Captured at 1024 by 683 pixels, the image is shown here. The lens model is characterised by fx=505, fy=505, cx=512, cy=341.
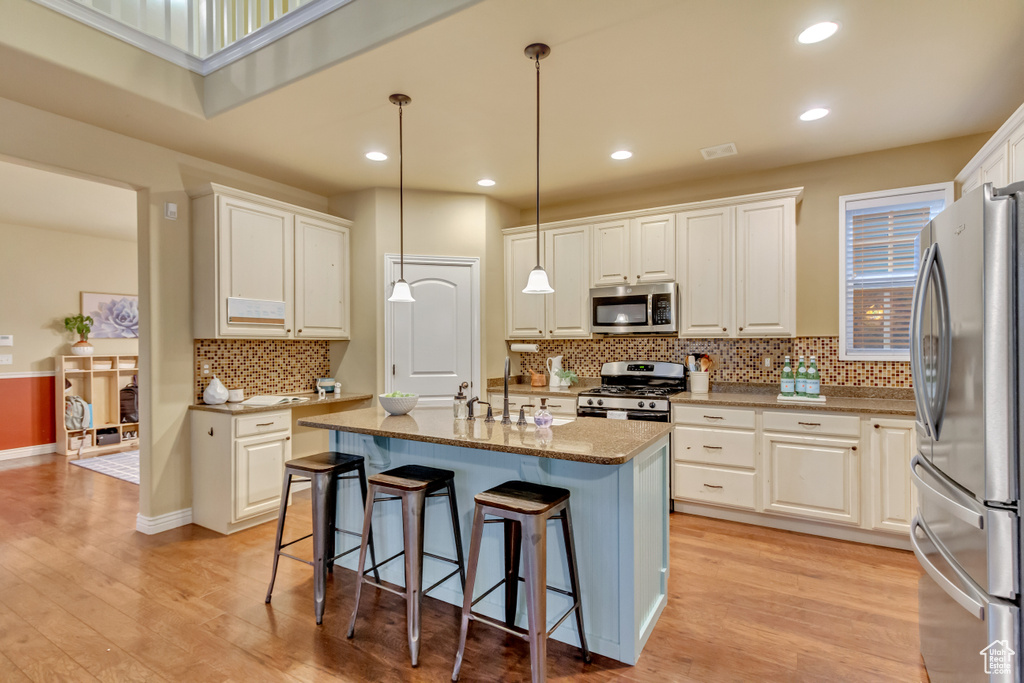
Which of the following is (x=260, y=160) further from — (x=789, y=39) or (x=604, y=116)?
(x=789, y=39)

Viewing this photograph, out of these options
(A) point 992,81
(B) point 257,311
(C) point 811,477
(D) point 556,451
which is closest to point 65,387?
(B) point 257,311

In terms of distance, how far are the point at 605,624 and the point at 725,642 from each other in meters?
0.57

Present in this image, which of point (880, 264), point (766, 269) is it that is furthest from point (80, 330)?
point (880, 264)

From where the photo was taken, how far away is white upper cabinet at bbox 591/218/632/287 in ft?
14.4

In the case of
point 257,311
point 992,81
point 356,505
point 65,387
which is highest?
point 992,81

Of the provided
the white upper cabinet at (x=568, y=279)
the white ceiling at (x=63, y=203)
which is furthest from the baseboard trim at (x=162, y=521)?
the white upper cabinet at (x=568, y=279)

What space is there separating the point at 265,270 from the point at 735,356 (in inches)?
152

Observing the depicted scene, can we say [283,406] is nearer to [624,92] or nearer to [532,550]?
[532,550]

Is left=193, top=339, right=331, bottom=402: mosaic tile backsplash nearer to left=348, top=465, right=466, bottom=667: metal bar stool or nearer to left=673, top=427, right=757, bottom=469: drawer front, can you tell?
left=348, top=465, right=466, bottom=667: metal bar stool

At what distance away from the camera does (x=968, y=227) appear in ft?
5.32

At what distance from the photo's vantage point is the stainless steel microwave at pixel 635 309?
13.6 ft

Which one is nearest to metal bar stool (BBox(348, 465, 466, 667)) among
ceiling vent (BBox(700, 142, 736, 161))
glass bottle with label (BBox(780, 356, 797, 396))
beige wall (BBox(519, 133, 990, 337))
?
glass bottle with label (BBox(780, 356, 797, 396))

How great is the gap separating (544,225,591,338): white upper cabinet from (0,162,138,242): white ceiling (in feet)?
12.0

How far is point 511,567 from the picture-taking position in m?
2.28
